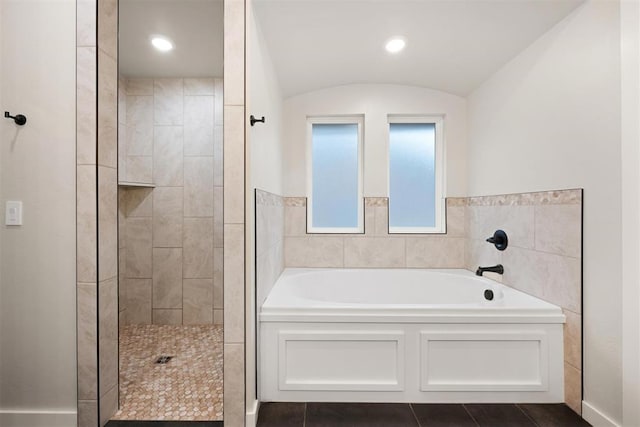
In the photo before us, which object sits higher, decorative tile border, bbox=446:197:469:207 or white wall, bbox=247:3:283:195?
white wall, bbox=247:3:283:195

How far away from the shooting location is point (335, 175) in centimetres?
314

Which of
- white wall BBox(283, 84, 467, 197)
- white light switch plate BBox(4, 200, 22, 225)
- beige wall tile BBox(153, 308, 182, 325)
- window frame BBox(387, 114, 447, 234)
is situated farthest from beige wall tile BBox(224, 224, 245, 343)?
window frame BBox(387, 114, 447, 234)

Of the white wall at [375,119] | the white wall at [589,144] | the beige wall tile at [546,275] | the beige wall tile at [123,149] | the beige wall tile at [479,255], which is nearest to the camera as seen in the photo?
the white wall at [589,144]

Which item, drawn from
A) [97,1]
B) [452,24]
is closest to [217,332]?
[97,1]

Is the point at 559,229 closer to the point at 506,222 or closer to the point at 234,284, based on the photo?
the point at 506,222

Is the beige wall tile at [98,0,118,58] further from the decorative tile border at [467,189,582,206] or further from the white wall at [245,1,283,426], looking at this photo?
the decorative tile border at [467,189,582,206]

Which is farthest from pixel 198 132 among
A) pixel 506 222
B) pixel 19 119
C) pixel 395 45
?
pixel 506 222

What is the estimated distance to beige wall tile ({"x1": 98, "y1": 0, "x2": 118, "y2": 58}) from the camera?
62.0 inches

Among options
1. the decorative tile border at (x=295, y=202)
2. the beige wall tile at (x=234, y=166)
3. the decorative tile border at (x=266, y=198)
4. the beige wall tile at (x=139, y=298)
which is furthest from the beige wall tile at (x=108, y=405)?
the decorative tile border at (x=295, y=202)

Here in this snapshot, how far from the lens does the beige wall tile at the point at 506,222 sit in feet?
6.97

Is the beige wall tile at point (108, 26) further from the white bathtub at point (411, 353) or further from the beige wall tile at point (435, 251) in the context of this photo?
the beige wall tile at point (435, 251)

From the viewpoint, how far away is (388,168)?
3045 millimetres

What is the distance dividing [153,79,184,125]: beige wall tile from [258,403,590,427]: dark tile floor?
2.43 meters

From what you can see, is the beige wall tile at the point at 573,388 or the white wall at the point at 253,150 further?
the beige wall tile at the point at 573,388
